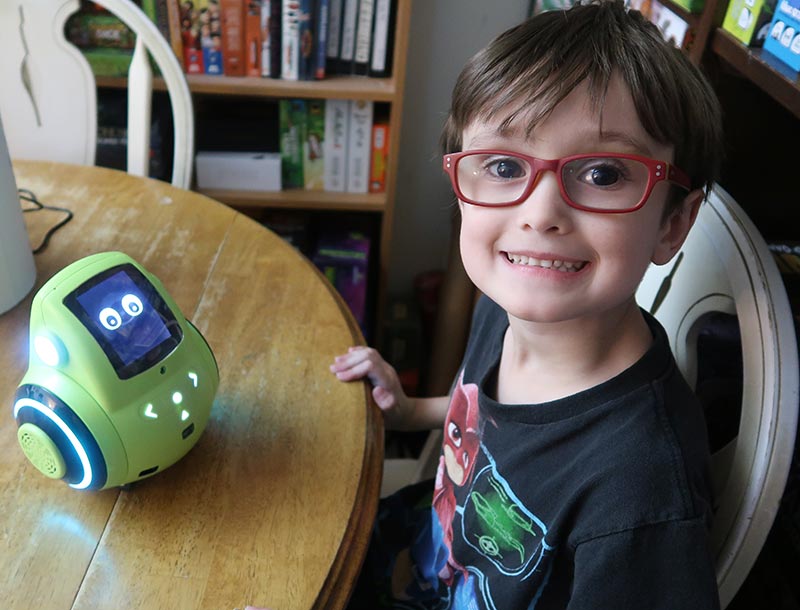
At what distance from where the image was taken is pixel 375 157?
71.3 inches

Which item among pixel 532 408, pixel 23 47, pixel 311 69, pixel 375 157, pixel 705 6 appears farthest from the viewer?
pixel 375 157

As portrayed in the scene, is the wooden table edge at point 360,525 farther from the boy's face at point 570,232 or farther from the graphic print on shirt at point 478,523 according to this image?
→ the boy's face at point 570,232

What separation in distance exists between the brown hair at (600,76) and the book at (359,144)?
105 centimetres

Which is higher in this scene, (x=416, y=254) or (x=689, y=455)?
(x=689, y=455)

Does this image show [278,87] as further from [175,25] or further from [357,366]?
[357,366]

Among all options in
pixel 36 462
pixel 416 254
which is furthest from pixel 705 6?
pixel 416 254

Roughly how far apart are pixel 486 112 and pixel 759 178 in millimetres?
567

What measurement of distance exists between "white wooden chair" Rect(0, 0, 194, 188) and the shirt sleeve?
1.03m

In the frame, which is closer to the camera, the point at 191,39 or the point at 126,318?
the point at 126,318

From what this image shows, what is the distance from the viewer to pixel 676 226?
2.28ft

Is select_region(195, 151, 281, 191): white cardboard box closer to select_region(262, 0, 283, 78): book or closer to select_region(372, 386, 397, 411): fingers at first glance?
select_region(262, 0, 283, 78): book

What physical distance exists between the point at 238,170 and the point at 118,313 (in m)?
1.25

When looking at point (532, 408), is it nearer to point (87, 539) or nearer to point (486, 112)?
point (486, 112)

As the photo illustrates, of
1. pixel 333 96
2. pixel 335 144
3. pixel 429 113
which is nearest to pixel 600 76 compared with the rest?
pixel 333 96
